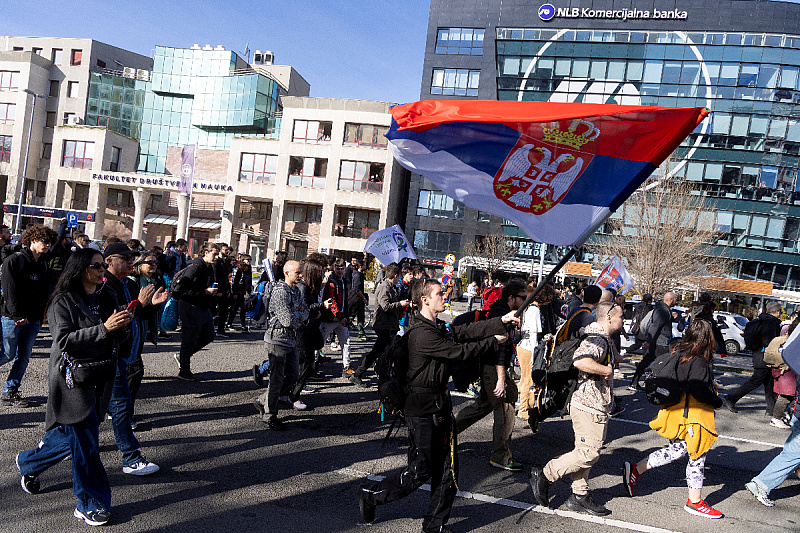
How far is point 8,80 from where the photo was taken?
5216cm

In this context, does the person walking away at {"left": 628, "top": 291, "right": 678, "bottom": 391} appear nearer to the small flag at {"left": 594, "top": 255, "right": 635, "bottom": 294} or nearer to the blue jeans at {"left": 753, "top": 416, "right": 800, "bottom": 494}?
the small flag at {"left": 594, "top": 255, "right": 635, "bottom": 294}

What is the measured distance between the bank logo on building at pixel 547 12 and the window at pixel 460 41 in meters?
5.88

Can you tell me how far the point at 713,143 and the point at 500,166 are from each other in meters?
46.4

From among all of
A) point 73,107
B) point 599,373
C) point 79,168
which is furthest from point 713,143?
point 73,107

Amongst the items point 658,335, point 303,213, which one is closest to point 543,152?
point 658,335

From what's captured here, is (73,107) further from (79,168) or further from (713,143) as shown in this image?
(713,143)

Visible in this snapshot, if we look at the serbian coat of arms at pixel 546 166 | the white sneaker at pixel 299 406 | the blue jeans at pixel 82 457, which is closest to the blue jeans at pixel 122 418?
the blue jeans at pixel 82 457

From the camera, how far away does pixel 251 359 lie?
33.7ft

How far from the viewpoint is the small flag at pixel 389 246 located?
1427cm

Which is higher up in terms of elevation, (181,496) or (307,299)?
(307,299)

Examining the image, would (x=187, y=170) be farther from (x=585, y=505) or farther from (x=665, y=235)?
(x=585, y=505)

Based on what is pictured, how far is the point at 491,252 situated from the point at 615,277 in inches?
1277

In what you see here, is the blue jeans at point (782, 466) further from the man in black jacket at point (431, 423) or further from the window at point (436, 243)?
the window at point (436, 243)

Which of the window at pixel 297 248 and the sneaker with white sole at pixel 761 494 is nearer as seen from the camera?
the sneaker with white sole at pixel 761 494
